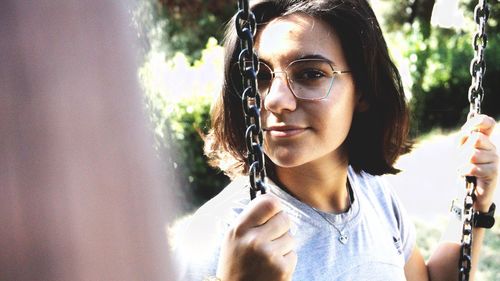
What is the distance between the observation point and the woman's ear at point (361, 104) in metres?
1.45

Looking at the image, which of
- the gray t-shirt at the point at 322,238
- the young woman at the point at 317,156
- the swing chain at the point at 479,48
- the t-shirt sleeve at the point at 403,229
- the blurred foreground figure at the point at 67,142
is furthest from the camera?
the t-shirt sleeve at the point at 403,229

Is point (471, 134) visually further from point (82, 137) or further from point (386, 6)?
point (386, 6)

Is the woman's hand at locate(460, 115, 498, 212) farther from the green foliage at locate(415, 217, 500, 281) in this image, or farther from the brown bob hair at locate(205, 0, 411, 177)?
the green foliage at locate(415, 217, 500, 281)

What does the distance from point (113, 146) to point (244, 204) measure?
78 cm

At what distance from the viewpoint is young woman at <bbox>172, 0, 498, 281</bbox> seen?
104cm

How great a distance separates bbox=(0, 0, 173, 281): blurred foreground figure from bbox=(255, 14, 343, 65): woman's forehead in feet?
2.53

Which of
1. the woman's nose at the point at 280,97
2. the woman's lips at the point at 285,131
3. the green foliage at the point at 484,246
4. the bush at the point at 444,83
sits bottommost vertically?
the green foliage at the point at 484,246

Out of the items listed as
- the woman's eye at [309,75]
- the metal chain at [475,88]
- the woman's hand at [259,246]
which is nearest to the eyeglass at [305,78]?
the woman's eye at [309,75]

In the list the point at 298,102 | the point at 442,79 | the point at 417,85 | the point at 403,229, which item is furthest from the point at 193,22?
the point at 298,102

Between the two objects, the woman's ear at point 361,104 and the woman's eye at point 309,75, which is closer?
the woman's eye at point 309,75

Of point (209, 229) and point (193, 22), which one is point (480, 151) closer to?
point (209, 229)

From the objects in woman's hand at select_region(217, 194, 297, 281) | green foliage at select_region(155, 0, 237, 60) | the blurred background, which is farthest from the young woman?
green foliage at select_region(155, 0, 237, 60)

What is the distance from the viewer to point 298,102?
1.22 m

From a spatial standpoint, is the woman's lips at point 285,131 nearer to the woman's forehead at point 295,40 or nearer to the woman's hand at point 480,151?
the woman's forehead at point 295,40
